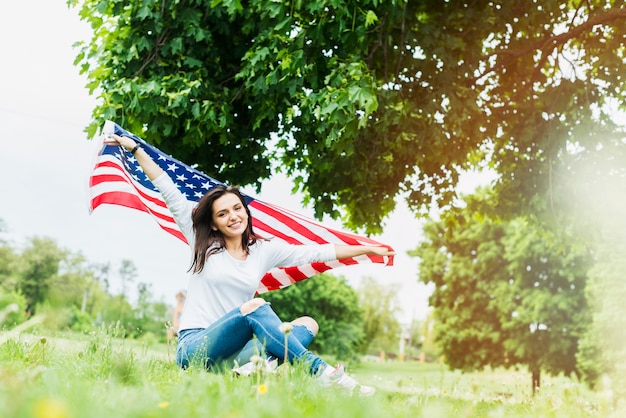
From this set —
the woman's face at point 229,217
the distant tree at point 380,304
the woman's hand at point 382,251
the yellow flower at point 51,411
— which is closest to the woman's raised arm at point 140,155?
the woman's face at point 229,217

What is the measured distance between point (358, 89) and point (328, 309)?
4013cm

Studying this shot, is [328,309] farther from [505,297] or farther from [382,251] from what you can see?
[382,251]

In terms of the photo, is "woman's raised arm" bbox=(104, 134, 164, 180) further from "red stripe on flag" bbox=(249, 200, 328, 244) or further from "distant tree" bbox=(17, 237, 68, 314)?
"distant tree" bbox=(17, 237, 68, 314)

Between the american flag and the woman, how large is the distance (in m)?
1.00

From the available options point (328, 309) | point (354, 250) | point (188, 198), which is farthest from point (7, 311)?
point (328, 309)

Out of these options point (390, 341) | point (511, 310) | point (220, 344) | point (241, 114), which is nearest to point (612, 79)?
point (241, 114)

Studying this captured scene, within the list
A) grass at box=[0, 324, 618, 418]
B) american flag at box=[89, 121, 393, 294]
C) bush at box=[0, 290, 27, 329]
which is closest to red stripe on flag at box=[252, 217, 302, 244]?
american flag at box=[89, 121, 393, 294]

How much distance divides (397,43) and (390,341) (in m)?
69.6

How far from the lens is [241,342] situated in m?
5.72

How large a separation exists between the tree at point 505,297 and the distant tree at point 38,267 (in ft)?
121

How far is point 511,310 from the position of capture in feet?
108

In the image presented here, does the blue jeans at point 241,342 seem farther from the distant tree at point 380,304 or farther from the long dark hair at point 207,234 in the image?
the distant tree at point 380,304

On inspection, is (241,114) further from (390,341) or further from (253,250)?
(390,341)

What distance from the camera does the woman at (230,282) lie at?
5.54 m
